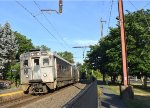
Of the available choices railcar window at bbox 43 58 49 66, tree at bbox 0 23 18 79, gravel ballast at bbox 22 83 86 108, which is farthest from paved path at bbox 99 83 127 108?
tree at bbox 0 23 18 79

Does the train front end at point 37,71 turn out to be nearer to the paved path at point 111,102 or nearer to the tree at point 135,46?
the paved path at point 111,102

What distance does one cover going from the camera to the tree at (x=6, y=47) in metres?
66.7

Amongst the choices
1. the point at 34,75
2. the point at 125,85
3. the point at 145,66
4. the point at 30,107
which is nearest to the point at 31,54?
the point at 34,75

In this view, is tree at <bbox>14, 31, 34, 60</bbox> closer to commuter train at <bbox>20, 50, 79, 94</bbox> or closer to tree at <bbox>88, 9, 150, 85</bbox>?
tree at <bbox>88, 9, 150, 85</bbox>

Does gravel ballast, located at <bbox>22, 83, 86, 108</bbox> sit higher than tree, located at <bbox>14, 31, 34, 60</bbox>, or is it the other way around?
tree, located at <bbox>14, 31, 34, 60</bbox>

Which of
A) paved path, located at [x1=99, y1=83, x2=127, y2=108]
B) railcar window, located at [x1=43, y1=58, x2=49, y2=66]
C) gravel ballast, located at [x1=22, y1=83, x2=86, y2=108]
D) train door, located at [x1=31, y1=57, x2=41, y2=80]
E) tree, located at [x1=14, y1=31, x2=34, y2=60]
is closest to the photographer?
paved path, located at [x1=99, y1=83, x2=127, y2=108]

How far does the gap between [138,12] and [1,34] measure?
84.4 ft

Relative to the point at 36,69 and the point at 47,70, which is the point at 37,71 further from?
the point at 47,70

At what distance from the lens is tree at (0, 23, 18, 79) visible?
66.7 m

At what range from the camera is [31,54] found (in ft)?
104

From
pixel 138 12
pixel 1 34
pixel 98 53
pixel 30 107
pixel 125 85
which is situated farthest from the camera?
pixel 98 53

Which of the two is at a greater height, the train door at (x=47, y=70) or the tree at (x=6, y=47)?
the tree at (x=6, y=47)

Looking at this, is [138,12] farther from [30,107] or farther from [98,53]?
[30,107]

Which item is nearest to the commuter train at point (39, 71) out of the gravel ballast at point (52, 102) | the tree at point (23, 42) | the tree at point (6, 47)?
the gravel ballast at point (52, 102)
